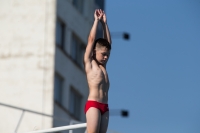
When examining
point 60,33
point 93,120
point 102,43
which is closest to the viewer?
point 93,120

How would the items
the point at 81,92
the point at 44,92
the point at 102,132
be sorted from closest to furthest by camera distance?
the point at 102,132, the point at 44,92, the point at 81,92

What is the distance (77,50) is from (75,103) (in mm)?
2623

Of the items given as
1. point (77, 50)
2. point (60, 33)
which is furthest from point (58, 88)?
point (77, 50)

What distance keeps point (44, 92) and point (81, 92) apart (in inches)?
167

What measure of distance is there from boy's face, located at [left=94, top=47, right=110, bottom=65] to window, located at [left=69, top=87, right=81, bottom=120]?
3799 cm

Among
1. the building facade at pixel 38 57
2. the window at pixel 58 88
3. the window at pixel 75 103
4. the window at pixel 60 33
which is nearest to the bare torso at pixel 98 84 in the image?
the building facade at pixel 38 57

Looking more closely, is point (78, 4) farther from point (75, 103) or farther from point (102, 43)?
point (102, 43)

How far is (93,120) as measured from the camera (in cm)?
1542

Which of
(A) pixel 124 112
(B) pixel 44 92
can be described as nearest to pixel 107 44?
(B) pixel 44 92

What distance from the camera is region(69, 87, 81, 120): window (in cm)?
5434

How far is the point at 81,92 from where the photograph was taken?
5528 centimetres

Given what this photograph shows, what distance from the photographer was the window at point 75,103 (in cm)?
5434

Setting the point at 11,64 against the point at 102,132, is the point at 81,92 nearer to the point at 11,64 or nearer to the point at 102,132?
the point at 11,64

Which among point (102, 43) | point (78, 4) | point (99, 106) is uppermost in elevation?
point (78, 4)
